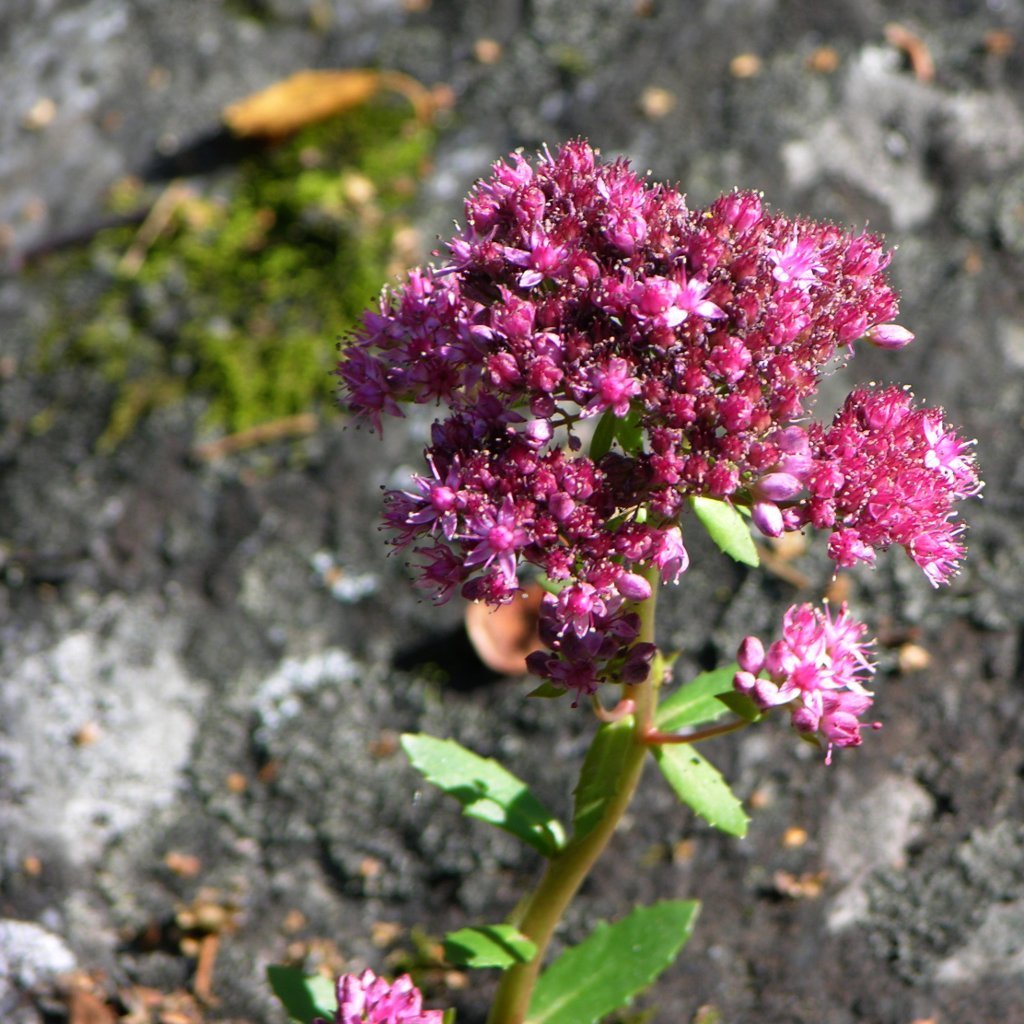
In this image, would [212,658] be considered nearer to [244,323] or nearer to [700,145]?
[244,323]

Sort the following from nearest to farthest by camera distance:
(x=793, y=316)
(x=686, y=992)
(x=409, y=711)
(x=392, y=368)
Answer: (x=793, y=316)
(x=392, y=368)
(x=686, y=992)
(x=409, y=711)

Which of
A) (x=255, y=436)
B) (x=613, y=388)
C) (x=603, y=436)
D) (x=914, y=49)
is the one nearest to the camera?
(x=613, y=388)

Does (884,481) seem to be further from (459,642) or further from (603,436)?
(459,642)

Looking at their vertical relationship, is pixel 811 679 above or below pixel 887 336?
below

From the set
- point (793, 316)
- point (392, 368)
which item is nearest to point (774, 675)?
point (793, 316)

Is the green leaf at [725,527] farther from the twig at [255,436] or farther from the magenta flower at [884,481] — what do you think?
the twig at [255,436]

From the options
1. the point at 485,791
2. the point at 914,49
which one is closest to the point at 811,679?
the point at 485,791
